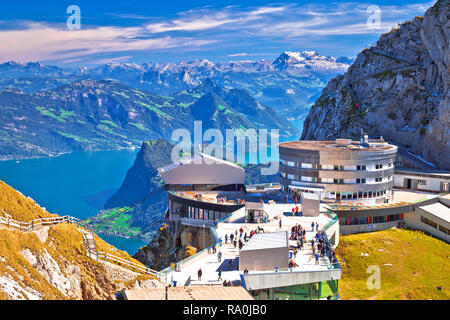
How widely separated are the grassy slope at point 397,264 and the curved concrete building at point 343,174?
9396 millimetres

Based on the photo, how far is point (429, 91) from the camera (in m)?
154

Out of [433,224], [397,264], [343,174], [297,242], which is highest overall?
[343,174]

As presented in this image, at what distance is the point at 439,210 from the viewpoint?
302 ft

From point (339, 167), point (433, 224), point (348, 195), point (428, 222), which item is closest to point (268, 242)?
point (348, 195)

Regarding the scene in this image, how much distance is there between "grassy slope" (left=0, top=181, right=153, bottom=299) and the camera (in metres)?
33.5

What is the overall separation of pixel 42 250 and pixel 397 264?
56070 millimetres

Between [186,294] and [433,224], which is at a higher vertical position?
[186,294]

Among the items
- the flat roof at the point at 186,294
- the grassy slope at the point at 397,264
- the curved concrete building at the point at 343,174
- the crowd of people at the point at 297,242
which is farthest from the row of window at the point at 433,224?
the flat roof at the point at 186,294

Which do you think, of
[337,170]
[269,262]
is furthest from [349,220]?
[269,262]

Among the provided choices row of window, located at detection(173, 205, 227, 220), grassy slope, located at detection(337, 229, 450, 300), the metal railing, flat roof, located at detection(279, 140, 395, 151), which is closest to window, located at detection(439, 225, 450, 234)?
grassy slope, located at detection(337, 229, 450, 300)

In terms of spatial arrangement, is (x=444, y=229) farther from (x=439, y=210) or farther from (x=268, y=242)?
(x=268, y=242)

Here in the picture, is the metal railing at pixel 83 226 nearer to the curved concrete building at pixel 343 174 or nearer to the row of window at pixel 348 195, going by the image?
the row of window at pixel 348 195
